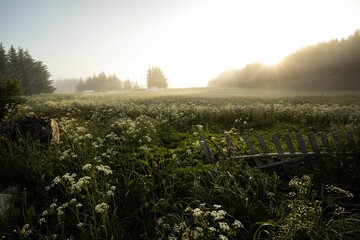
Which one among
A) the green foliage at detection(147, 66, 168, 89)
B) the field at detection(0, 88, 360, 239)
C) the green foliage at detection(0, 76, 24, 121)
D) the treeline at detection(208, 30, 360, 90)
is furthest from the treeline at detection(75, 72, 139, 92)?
the field at detection(0, 88, 360, 239)

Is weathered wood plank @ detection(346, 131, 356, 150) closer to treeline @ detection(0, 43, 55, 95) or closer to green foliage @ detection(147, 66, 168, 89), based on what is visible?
treeline @ detection(0, 43, 55, 95)

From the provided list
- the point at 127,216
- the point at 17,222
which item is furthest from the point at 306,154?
the point at 17,222

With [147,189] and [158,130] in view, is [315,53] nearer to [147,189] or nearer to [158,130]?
[158,130]

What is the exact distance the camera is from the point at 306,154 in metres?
5.33

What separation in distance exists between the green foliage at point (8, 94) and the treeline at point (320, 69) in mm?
50301

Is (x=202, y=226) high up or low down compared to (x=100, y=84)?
down

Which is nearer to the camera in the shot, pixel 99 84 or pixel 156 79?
pixel 156 79

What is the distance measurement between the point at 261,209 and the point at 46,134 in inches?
256

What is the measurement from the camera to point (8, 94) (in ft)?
41.9

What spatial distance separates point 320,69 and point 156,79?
73976mm

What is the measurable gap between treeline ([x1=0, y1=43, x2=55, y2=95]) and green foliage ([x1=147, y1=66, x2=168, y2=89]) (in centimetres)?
4916

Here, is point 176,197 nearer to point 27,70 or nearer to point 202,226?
point 202,226

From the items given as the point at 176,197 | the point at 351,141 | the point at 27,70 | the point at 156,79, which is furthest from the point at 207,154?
the point at 156,79

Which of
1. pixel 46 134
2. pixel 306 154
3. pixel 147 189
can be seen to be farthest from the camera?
pixel 46 134
